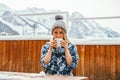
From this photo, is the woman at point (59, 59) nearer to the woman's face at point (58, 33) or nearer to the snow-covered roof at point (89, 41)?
the woman's face at point (58, 33)

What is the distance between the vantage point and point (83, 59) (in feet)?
19.6

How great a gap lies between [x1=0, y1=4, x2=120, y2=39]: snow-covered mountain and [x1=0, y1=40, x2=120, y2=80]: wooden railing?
0.94 feet

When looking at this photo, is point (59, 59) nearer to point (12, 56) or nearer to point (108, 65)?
point (108, 65)

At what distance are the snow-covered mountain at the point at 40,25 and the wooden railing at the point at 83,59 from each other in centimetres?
29

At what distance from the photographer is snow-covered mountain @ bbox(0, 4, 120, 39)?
6105 millimetres

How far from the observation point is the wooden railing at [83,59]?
575 centimetres

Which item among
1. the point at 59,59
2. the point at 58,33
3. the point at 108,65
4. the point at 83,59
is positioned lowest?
the point at 108,65

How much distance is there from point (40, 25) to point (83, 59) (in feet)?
4.68

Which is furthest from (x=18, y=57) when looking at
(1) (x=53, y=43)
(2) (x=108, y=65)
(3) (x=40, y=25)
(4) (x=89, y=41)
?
(1) (x=53, y=43)

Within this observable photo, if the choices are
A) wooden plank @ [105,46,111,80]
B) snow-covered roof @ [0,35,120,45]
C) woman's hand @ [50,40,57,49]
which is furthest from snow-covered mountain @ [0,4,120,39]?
woman's hand @ [50,40,57,49]

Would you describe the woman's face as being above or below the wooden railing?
above

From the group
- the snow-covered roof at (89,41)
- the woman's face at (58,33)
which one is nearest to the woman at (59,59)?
the woman's face at (58,33)

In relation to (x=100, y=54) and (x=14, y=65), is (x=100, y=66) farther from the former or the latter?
(x=14, y=65)

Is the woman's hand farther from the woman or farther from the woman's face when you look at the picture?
the woman's face
